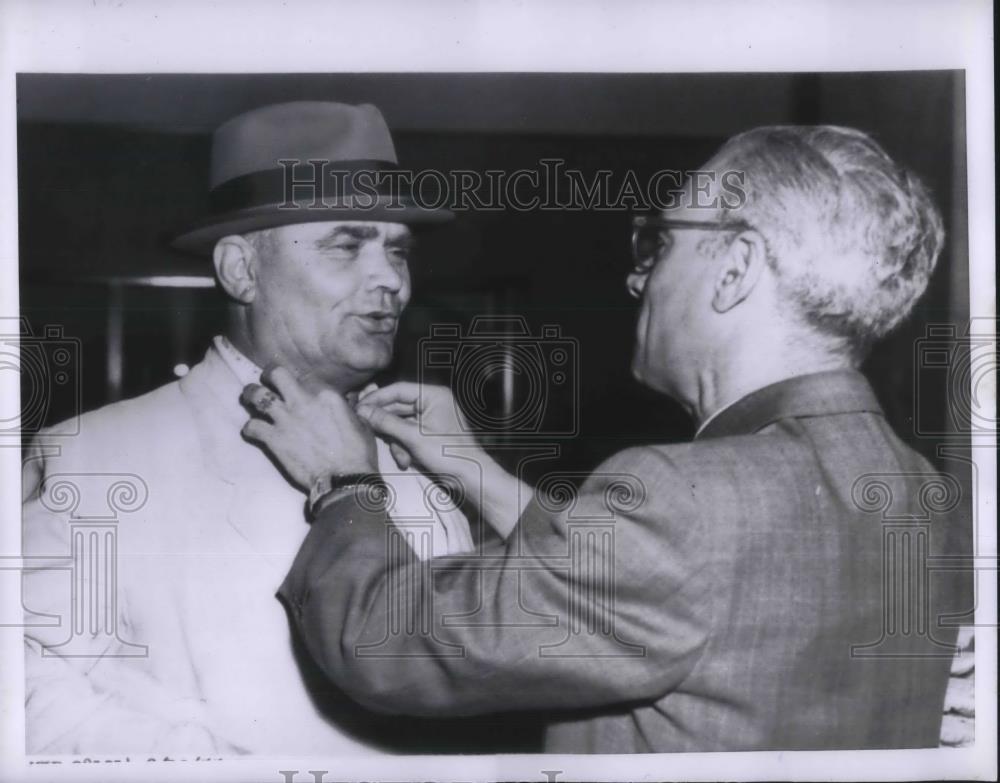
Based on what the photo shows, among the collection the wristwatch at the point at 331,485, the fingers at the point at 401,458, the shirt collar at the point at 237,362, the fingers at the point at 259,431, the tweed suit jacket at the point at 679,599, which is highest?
the shirt collar at the point at 237,362

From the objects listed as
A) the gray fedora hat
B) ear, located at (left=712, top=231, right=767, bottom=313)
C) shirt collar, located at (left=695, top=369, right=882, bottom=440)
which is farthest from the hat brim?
shirt collar, located at (left=695, top=369, right=882, bottom=440)

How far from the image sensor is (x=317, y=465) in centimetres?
237

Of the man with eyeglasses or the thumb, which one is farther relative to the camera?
the thumb

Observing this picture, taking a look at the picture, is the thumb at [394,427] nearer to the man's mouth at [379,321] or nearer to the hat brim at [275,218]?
the man's mouth at [379,321]

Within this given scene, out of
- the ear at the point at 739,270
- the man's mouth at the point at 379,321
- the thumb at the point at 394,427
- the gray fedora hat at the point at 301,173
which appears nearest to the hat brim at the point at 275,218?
the gray fedora hat at the point at 301,173

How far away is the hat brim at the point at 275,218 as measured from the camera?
237cm

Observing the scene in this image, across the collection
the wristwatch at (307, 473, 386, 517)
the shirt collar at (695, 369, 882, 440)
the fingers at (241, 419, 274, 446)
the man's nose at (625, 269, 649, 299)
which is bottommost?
the wristwatch at (307, 473, 386, 517)

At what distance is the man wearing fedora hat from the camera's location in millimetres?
2381

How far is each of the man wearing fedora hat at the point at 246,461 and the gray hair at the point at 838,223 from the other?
76 centimetres

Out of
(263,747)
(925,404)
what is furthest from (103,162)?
(925,404)

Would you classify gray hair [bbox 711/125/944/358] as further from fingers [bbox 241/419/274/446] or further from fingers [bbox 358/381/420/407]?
fingers [bbox 241/419/274/446]

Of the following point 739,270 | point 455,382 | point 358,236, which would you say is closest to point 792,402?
point 739,270

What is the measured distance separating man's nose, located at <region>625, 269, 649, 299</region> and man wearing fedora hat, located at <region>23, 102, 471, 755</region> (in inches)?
18.1

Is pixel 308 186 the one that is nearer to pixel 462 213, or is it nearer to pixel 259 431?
pixel 462 213
